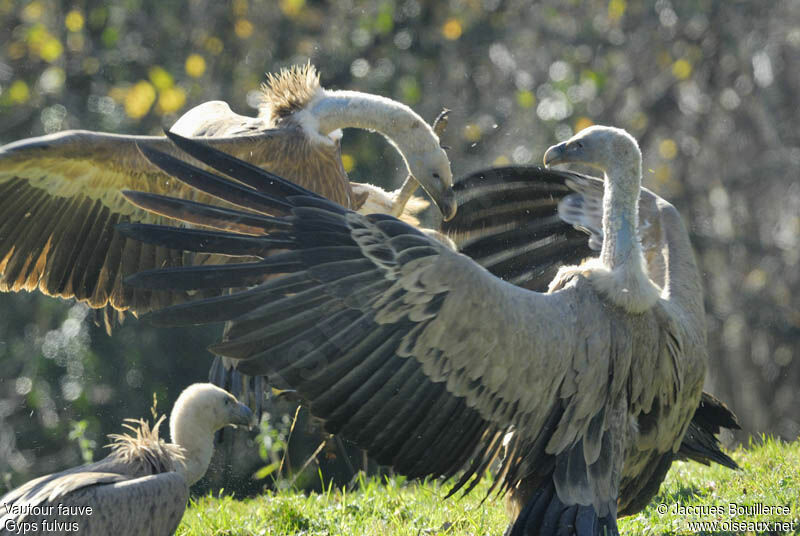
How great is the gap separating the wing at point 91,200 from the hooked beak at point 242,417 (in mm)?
642

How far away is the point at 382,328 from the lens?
365cm

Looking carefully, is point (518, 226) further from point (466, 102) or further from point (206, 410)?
point (466, 102)

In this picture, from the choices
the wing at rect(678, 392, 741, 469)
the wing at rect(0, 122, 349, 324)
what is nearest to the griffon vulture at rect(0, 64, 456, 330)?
the wing at rect(0, 122, 349, 324)

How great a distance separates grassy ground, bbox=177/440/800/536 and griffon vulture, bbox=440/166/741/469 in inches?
11.3

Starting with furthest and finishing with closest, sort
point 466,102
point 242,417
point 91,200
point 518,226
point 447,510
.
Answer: point 466,102
point 518,226
point 91,200
point 242,417
point 447,510

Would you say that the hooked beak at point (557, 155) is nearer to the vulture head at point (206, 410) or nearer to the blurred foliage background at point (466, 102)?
the vulture head at point (206, 410)

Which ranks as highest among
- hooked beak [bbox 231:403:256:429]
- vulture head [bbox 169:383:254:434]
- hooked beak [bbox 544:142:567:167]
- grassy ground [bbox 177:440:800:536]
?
hooked beak [bbox 544:142:567:167]

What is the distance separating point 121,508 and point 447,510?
1375 millimetres

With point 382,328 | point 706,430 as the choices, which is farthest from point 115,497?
point 706,430

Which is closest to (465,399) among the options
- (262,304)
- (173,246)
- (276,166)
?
(262,304)

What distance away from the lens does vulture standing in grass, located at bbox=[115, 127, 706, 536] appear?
3.54 meters

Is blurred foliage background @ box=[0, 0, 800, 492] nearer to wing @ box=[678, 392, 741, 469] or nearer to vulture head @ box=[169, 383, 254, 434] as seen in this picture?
vulture head @ box=[169, 383, 254, 434]

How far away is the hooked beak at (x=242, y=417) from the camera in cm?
485

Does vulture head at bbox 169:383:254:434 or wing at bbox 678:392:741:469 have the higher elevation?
vulture head at bbox 169:383:254:434
